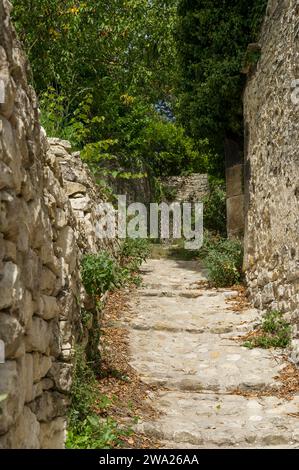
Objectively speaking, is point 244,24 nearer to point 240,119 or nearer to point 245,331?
point 240,119

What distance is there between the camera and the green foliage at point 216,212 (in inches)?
520

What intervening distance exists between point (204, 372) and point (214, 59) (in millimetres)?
5970

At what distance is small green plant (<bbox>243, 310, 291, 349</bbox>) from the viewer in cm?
589

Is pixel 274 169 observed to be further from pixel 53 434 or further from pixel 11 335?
pixel 11 335

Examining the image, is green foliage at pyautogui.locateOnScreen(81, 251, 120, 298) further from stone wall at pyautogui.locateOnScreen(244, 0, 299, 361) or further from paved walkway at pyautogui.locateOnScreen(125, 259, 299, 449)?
stone wall at pyautogui.locateOnScreen(244, 0, 299, 361)

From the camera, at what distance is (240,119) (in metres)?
9.66

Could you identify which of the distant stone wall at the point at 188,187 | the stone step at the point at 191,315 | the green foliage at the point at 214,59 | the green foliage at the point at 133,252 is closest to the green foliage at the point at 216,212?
the distant stone wall at the point at 188,187

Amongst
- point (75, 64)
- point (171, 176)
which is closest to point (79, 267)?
point (75, 64)

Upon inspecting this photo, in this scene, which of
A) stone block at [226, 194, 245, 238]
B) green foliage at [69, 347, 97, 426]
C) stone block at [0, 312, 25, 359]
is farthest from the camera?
stone block at [226, 194, 245, 238]

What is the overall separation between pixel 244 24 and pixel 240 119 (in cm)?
157

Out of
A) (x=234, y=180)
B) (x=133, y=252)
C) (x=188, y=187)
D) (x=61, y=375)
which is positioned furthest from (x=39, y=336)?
(x=188, y=187)

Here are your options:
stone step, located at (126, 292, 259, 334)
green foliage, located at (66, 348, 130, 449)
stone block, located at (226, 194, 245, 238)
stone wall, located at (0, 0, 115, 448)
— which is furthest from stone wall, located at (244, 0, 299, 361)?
stone wall, located at (0, 0, 115, 448)

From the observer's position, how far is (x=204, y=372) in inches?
212

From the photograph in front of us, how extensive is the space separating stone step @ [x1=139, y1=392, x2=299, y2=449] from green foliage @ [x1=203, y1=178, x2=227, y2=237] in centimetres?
823
